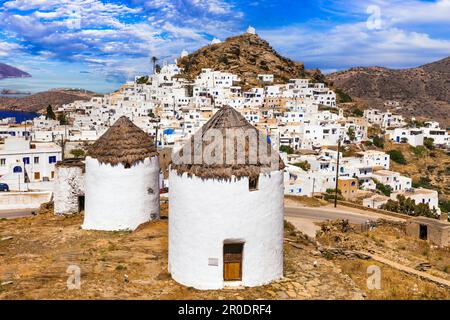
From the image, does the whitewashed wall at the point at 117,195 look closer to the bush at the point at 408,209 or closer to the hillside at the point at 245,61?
the bush at the point at 408,209

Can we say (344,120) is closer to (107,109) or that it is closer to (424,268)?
(107,109)

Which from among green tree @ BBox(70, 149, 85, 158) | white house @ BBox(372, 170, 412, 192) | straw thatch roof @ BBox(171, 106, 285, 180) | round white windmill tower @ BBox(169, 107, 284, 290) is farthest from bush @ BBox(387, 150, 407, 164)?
round white windmill tower @ BBox(169, 107, 284, 290)

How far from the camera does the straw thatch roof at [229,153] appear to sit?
31.7 ft

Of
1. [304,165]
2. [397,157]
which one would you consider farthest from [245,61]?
[304,165]

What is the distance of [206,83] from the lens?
9431cm

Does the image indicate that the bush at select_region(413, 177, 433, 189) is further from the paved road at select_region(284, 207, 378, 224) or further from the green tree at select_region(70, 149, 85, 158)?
the green tree at select_region(70, 149, 85, 158)

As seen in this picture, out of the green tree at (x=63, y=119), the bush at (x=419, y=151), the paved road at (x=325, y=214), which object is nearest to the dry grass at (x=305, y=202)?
the paved road at (x=325, y=214)

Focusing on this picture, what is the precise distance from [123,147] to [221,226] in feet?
24.4

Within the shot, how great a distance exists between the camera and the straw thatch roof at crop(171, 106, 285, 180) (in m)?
9.67

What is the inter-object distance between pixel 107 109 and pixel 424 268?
74.1 meters

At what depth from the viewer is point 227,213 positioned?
9508mm

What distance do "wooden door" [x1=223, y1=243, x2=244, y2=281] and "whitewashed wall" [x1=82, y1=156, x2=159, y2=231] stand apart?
680 cm

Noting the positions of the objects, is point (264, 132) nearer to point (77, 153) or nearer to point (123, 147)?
point (77, 153)

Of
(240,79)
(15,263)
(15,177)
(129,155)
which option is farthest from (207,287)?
(240,79)
